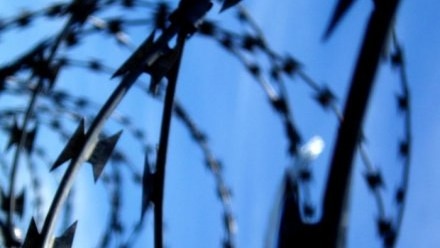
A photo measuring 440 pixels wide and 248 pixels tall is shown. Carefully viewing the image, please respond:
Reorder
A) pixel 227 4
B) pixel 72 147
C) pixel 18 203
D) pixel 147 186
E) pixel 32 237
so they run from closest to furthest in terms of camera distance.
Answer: pixel 32 237 → pixel 227 4 → pixel 72 147 → pixel 147 186 → pixel 18 203

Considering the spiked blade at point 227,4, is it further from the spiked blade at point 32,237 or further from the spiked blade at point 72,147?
the spiked blade at point 32,237

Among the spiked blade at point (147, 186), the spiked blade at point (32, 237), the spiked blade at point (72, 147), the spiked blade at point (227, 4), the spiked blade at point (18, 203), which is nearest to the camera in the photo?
the spiked blade at point (32, 237)

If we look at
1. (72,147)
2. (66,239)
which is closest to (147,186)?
(72,147)

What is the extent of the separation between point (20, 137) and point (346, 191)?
137 inches

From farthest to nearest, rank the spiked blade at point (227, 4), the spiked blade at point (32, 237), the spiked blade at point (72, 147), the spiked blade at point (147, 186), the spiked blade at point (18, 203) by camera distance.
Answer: the spiked blade at point (18, 203) → the spiked blade at point (147, 186) → the spiked blade at point (72, 147) → the spiked blade at point (227, 4) → the spiked blade at point (32, 237)

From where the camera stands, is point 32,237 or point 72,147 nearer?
point 32,237

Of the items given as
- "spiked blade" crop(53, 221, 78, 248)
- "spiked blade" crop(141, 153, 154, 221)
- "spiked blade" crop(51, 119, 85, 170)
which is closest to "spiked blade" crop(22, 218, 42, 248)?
"spiked blade" crop(53, 221, 78, 248)

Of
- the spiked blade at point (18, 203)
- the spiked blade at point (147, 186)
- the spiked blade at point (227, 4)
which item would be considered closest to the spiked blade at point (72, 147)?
the spiked blade at point (147, 186)

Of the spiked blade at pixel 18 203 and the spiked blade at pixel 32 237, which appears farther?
the spiked blade at pixel 18 203

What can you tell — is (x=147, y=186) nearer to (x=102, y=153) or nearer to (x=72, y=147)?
(x=102, y=153)

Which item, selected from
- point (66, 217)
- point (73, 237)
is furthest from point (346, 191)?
point (66, 217)

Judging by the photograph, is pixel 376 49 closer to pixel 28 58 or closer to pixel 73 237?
pixel 73 237

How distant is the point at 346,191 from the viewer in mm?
2516

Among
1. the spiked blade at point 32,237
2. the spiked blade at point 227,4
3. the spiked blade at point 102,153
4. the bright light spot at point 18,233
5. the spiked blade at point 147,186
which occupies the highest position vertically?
the spiked blade at point 227,4
